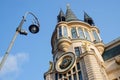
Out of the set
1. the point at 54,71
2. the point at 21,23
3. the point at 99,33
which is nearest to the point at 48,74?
the point at 54,71

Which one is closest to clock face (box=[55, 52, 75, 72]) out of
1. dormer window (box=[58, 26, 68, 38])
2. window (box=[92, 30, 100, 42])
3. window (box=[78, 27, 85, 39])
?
dormer window (box=[58, 26, 68, 38])

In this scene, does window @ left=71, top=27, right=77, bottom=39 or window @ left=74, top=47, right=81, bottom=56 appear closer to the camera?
window @ left=74, top=47, right=81, bottom=56

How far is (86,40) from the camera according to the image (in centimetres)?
3566

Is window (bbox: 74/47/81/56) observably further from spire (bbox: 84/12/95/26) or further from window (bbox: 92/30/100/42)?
spire (bbox: 84/12/95/26)

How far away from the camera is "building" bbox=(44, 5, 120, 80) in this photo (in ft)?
93.9

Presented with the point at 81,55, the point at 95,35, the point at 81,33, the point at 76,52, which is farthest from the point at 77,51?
the point at 95,35

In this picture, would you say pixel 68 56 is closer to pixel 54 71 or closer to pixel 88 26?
pixel 54 71

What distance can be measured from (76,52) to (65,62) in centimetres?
296

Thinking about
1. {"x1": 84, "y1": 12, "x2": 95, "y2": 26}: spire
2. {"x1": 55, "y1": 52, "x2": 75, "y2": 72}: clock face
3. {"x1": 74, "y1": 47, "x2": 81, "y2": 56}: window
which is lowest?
{"x1": 55, "y1": 52, "x2": 75, "y2": 72}: clock face

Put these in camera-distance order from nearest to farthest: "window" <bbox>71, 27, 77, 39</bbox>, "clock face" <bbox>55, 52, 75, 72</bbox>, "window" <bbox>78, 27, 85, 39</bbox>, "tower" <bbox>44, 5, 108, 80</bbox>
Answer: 1. "tower" <bbox>44, 5, 108, 80</bbox>
2. "clock face" <bbox>55, 52, 75, 72</bbox>
3. "window" <bbox>78, 27, 85, 39</bbox>
4. "window" <bbox>71, 27, 77, 39</bbox>

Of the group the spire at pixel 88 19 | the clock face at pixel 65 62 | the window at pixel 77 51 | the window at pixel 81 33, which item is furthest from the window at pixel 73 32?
the spire at pixel 88 19

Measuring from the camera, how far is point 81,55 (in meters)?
30.3

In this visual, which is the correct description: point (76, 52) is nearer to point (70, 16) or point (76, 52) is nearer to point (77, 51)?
point (77, 51)

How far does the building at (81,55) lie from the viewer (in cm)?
2862
